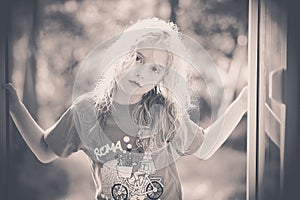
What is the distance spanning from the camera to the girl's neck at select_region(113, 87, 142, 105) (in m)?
1.64

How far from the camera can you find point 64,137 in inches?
66.2

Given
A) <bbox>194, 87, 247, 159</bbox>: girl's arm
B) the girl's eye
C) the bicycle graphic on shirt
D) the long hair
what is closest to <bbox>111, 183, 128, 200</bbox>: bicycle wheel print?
the bicycle graphic on shirt

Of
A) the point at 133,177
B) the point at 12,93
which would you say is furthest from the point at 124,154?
the point at 12,93

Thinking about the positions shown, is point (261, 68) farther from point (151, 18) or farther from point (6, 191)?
Result: point (6, 191)

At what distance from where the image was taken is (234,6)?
63.3 inches

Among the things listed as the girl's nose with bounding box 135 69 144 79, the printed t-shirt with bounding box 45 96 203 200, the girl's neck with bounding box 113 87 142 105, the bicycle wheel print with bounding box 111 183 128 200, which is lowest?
the bicycle wheel print with bounding box 111 183 128 200

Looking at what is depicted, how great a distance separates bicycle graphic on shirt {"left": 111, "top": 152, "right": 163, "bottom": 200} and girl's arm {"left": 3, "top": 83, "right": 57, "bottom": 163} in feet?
0.76

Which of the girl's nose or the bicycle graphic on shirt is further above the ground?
the girl's nose

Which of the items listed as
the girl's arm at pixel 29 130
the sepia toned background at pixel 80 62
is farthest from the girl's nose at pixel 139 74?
the girl's arm at pixel 29 130

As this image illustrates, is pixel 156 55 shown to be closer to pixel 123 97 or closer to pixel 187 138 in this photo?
pixel 123 97

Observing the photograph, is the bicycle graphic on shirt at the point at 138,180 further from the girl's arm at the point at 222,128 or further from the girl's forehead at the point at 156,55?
the girl's forehead at the point at 156,55

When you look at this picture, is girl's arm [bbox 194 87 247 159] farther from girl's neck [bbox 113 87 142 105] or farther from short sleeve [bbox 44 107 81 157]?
short sleeve [bbox 44 107 81 157]

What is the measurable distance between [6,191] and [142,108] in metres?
0.54

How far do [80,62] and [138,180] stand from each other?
0.42m
